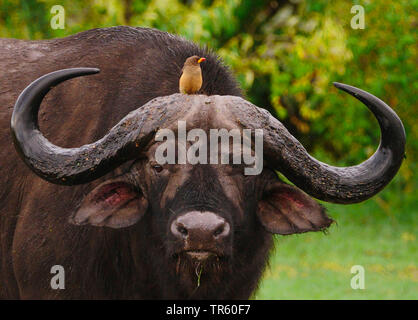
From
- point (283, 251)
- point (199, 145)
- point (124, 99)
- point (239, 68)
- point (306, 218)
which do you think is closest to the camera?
point (199, 145)

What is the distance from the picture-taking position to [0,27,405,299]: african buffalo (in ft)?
14.4

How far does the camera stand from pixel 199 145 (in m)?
4.41

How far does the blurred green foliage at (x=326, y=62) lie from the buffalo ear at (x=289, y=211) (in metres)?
5.92

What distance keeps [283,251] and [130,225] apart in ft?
23.7

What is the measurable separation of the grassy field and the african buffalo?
3.16m

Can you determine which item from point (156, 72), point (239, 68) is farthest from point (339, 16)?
point (156, 72)

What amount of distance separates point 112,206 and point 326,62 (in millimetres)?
8832

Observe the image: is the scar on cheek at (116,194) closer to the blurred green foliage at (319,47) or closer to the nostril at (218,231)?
the nostril at (218,231)

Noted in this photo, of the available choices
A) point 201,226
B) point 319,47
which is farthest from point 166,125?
point 319,47

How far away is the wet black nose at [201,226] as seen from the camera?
4.06 m

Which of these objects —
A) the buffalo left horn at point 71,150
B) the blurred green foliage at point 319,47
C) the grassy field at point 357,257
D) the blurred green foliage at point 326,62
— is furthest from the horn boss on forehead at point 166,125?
the blurred green foliage at point 319,47

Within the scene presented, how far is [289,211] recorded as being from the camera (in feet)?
15.7
